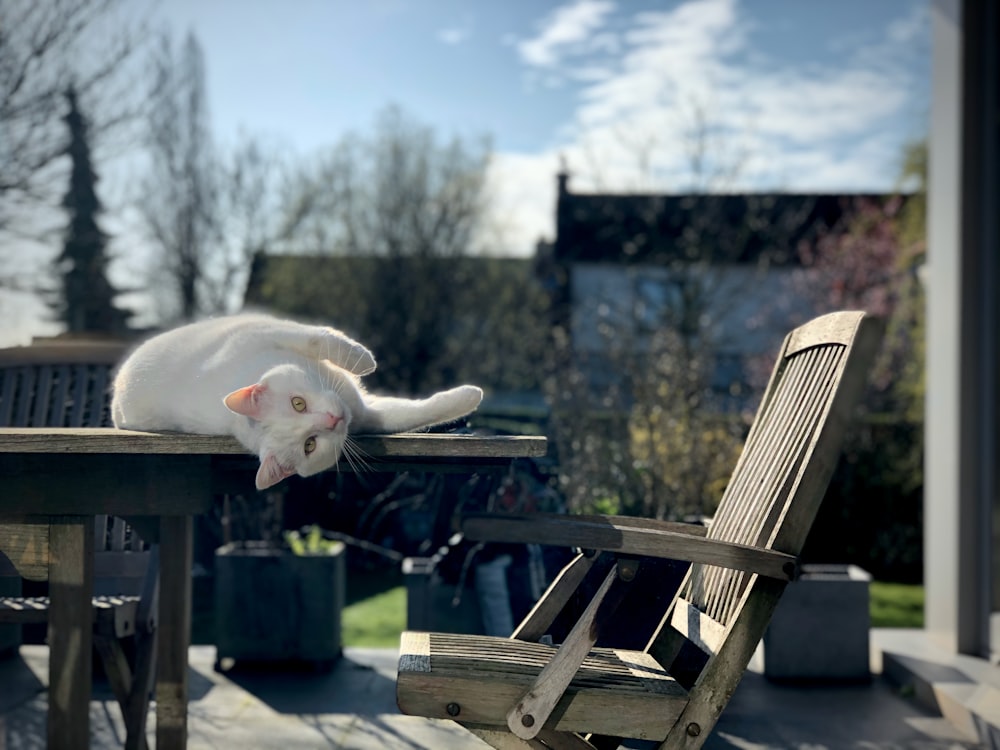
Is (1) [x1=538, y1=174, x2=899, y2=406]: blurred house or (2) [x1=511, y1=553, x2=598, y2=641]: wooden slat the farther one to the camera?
(1) [x1=538, y1=174, x2=899, y2=406]: blurred house

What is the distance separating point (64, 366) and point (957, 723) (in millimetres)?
3135

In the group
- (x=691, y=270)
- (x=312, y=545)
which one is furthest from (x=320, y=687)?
(x=691, y=270)

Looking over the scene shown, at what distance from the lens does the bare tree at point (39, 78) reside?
623 centimetres

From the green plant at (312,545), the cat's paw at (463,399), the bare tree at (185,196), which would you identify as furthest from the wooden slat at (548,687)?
the bare tree at (185,196)

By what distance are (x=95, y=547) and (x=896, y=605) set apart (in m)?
5.47

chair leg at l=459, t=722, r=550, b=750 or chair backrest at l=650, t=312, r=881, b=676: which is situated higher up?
chair backrest at l=650, t=312, r=881, b=676

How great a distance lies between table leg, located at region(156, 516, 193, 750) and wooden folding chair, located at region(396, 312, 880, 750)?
2.18 ft

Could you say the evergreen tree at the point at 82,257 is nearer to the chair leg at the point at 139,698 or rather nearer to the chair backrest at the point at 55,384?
the chair backrest at the point at 55,384

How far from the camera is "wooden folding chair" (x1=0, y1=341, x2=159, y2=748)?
1954mm

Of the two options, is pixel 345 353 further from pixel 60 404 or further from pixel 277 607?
pixel 277 607

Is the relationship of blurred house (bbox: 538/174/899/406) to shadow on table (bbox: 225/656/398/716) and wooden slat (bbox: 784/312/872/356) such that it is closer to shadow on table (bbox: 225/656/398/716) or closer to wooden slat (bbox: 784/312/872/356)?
shadow on table (bbox: 225/656/398/716)

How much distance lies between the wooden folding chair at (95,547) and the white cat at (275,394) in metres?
0.33

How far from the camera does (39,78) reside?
6.36 metres

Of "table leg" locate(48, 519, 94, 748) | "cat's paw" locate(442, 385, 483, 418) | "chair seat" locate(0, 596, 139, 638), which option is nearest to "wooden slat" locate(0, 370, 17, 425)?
"chair seat" locate(0, 596, 139, 638)
